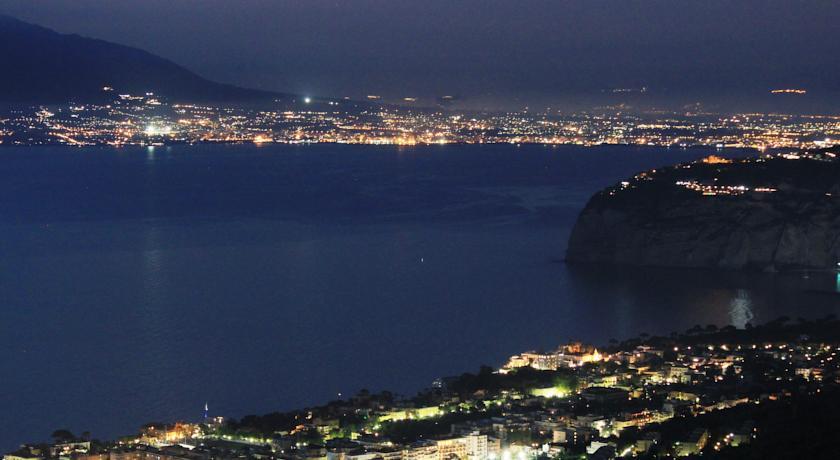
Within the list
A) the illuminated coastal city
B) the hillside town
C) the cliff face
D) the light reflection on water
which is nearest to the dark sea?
the light reflection on water

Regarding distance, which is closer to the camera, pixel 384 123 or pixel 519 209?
pixel 519 209

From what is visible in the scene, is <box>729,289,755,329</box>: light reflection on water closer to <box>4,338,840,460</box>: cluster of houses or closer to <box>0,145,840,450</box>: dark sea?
<box>0,145,840,450</box>: dark sea

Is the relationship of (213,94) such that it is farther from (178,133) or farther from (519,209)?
(519,209)

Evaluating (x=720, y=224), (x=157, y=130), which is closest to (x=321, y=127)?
(x=157, y=130)

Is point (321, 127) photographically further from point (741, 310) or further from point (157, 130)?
point (741, 310)

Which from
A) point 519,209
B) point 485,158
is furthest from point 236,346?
point 485,158

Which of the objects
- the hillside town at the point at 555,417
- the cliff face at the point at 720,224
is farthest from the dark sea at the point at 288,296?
the hillside town at the point at 555,417

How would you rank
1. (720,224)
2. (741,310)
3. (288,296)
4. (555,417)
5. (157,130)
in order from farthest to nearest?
(157,130) < (720,224) < (288,296) < (741,310) < (555,417)
